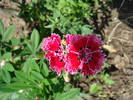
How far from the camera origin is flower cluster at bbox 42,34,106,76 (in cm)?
179

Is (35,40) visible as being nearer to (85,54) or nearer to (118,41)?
(85,54)

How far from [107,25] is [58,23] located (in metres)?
1.14

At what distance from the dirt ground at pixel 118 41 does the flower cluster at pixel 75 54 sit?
113 cm

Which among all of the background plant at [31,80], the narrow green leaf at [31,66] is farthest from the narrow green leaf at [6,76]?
the narrow green leaf at [31,66]

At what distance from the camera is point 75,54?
1.79m

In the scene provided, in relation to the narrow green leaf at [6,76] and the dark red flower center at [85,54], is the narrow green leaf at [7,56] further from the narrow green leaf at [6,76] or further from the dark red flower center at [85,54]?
the dark red flower center at [85,54]

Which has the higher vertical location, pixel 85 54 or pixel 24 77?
pixel 85 54

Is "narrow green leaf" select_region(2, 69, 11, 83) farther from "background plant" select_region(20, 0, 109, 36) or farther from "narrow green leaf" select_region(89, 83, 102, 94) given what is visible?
"narrow green leaf" select_region(89, 83, 102, 94)

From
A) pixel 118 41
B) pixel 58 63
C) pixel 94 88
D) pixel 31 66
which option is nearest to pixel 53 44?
pixel 58 63

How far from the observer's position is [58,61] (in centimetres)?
183

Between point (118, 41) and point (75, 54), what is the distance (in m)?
1.71

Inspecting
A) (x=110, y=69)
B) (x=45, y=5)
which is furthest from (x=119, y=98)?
(x=45, y=5)

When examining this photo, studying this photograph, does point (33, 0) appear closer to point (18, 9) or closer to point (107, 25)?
point (18, 9)

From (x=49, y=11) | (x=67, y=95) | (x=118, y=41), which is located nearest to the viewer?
(x=67, y=95)
